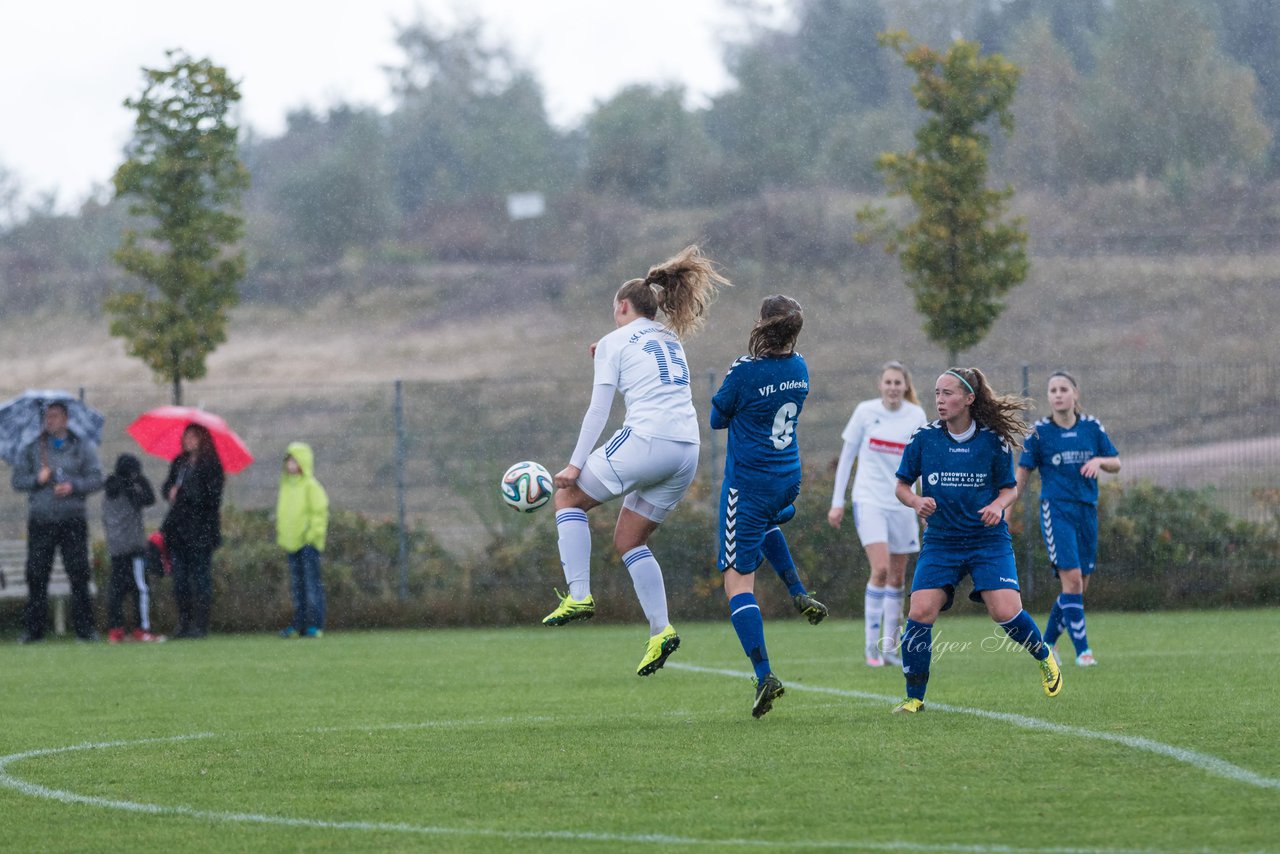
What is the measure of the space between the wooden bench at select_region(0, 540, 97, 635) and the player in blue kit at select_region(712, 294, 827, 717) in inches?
396

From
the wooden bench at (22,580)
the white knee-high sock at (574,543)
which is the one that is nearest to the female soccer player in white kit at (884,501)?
the white knee-high sock at (574,543)

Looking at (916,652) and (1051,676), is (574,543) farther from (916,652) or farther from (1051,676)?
(1051,676)

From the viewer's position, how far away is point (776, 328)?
816cm

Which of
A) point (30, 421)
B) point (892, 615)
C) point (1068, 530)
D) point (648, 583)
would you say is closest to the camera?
point (648, 583)

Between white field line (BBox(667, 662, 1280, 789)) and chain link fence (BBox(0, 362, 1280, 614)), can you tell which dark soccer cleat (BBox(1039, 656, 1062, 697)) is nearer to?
white field line (BBox(667, 662, 1280, 789))

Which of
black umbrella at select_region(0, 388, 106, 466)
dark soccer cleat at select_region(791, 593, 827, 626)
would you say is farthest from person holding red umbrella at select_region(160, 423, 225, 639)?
dark soccer cleat at select_region(791, 593, 827, 626)

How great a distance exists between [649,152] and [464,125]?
1175 centimetres

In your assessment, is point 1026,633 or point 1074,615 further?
point 1074,615

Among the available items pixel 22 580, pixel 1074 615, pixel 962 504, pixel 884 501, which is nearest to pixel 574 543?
pixel 962 504

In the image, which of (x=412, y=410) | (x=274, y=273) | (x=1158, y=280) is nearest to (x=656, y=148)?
(x=274, y=273)

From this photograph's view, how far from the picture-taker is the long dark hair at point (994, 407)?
26.7ft

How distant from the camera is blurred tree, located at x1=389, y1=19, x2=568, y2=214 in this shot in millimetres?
67812

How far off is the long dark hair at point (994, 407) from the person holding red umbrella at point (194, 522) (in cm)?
989

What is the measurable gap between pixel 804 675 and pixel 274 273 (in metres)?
49.5
